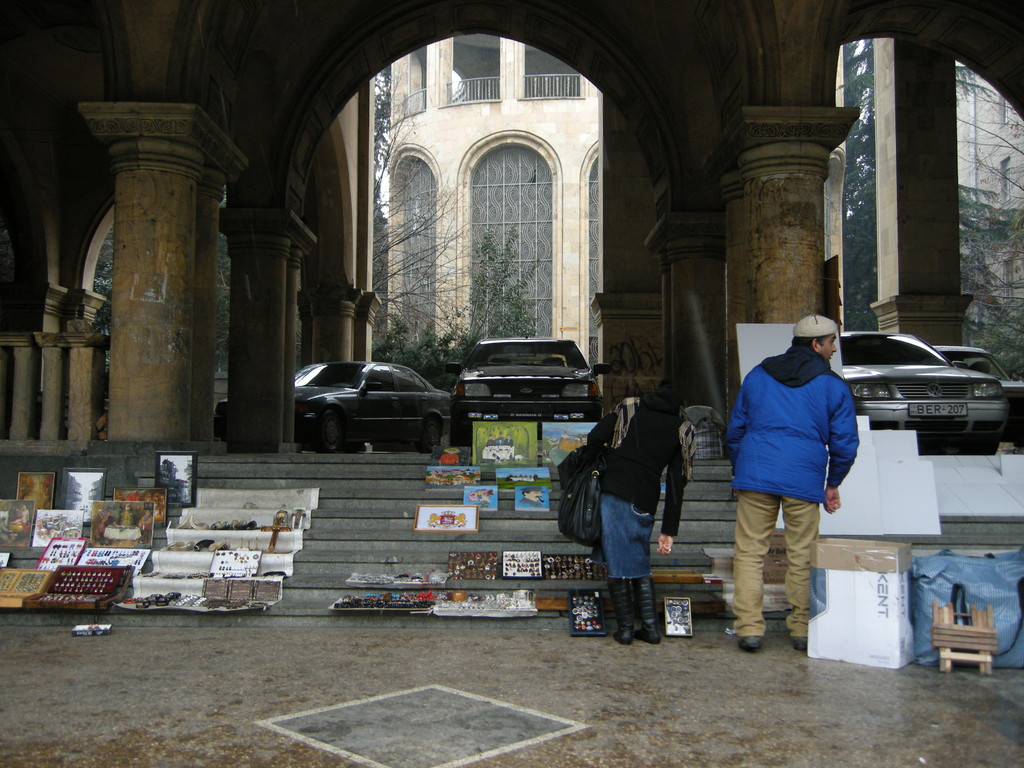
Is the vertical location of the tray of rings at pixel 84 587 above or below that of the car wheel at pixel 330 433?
below

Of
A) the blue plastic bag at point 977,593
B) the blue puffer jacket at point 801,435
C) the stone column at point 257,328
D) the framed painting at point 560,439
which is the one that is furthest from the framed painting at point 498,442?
the stone column at point 257,328

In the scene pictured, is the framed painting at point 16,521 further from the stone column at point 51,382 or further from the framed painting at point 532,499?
the framed painting at point 532,499

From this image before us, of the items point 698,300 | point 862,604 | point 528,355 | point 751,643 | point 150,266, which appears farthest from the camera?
point 698,300

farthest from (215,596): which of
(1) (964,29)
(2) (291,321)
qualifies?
(1) (964,29)

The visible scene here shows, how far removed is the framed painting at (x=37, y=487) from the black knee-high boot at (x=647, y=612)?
17.8 ft

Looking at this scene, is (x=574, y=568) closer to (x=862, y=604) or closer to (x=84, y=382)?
(x=862, y=604)

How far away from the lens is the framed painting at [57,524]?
827 centimetres

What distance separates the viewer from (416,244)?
44406 millimetres

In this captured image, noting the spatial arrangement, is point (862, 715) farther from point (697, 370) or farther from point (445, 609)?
point (697, 370)

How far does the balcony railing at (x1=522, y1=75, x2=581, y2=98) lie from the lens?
149 ft

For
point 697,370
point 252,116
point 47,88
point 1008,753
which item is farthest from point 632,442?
point 47,88

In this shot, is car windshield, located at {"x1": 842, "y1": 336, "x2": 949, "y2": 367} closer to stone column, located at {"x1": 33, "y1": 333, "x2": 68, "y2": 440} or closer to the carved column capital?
the carved column capital

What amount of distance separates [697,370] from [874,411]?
451cm

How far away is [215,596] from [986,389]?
368 inches
